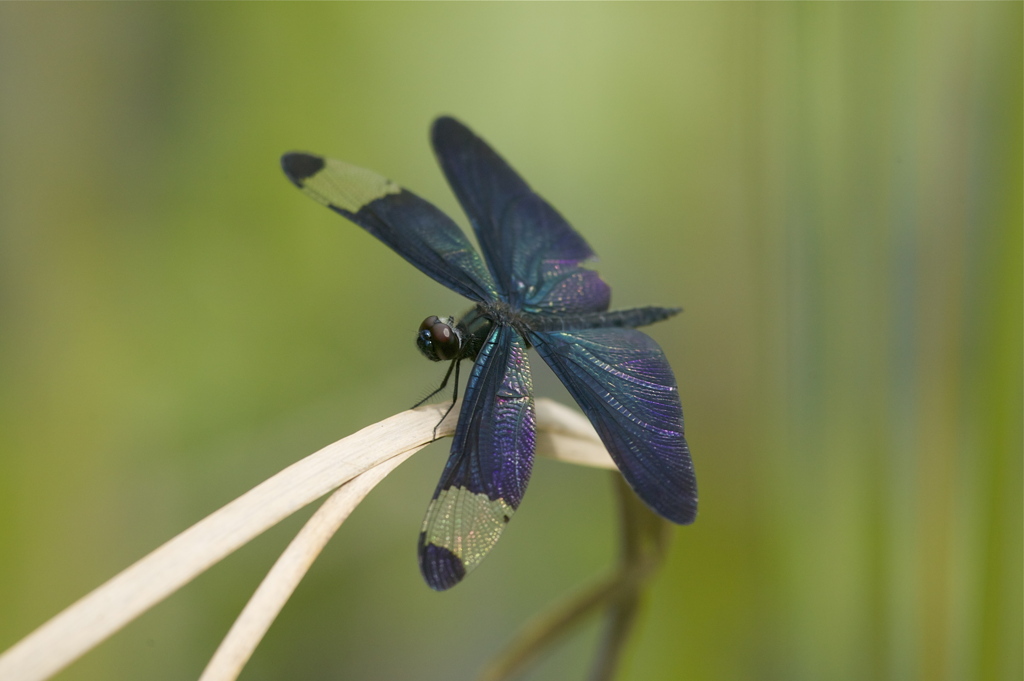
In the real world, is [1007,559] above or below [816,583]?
above

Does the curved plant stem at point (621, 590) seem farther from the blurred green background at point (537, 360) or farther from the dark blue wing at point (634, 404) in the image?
the blurred green background at point (537, 360)

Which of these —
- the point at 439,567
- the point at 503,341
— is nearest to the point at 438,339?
the point at 503,341

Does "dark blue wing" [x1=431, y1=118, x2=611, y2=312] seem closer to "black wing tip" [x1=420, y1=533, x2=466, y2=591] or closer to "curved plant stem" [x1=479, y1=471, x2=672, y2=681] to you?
"curved plant stem" [x1=479, y1=471, x2=672, y2=681]

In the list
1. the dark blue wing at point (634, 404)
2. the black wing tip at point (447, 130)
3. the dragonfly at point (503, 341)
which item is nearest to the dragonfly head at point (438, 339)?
the dragonfly at point (503, 341)

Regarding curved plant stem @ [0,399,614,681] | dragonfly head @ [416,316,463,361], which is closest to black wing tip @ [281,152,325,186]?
dragonfly head @ [416,316,463,361]

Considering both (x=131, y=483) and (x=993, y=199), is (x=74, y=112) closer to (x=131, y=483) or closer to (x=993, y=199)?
(x=131, y=483)

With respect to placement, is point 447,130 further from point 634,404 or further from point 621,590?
point 621,590

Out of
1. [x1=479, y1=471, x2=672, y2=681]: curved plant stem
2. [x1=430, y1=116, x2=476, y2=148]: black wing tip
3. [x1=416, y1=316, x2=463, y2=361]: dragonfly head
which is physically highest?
[x1=430, y1=116, x2=476, y2=148]: black wing tip

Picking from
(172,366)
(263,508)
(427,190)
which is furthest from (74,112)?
(263,508)
